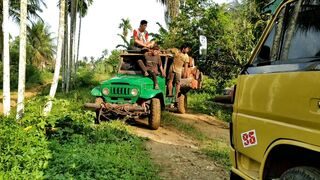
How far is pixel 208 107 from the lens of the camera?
16.2 metres

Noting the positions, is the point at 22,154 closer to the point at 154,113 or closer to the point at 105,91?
the point at 154,113

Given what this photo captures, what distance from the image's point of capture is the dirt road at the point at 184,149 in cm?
696

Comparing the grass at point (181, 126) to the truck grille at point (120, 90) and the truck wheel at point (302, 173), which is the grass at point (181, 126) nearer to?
the truck grille at point (120, 90)

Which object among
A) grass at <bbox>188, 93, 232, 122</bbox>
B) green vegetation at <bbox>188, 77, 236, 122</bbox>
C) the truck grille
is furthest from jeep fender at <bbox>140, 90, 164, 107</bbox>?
grass at <bbox>188, 93, 232, 122</bbox>

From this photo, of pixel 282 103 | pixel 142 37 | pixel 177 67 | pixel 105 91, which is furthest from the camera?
pixel 177 67

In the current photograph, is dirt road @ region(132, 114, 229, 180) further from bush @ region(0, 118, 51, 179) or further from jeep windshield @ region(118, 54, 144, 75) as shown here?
bush @ region(0, 118, 51, 179)

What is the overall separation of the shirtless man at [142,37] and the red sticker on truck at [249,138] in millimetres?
8122

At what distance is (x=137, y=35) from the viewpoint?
39.5ft

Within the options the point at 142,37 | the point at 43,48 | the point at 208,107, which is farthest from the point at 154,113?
the point at 43,48

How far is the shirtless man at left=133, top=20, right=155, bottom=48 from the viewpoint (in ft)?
39.0

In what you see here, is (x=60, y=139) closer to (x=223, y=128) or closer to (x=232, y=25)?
(x=223, y=128)

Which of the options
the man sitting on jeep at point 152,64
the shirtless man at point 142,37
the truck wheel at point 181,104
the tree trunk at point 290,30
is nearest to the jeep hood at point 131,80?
the man sitting on jeep at point 152,64

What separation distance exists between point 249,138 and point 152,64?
7889mm

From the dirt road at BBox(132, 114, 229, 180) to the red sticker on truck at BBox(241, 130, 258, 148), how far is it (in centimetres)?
276
